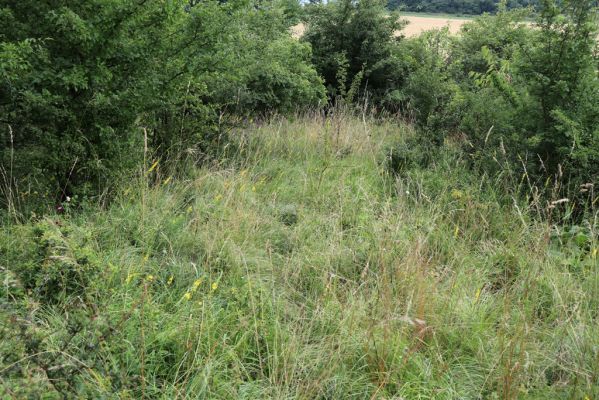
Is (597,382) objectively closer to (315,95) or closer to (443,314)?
(443,314)

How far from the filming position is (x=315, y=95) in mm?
7715

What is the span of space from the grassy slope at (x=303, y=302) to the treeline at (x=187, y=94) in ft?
1.96

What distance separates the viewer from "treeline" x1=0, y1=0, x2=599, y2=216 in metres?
3.64

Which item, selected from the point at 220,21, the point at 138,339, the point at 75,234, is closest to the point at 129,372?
the point at 138,339

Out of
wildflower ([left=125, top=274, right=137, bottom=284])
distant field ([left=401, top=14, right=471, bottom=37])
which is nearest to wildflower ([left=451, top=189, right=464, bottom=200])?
wildflower ([left=125, top=274, right=137, bottom=284])

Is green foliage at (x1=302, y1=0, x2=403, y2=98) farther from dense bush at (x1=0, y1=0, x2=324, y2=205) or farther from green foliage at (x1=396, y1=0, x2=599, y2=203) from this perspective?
dense bush at (x1=0, y1=0, x2=324, y2=205)

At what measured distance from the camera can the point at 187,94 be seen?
4875 mm

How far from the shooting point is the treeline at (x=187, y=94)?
3641 mm

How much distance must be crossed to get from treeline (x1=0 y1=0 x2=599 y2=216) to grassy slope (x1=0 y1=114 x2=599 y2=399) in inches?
23.5

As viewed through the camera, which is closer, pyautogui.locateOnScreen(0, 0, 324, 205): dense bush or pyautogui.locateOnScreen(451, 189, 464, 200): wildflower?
pyautogui.locateOnScreen(0, 0, 324, 205): dense bush

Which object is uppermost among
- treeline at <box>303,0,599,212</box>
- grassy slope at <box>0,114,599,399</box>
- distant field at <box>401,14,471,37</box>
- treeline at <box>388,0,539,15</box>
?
treeline at <box>388,0,539,15</box>

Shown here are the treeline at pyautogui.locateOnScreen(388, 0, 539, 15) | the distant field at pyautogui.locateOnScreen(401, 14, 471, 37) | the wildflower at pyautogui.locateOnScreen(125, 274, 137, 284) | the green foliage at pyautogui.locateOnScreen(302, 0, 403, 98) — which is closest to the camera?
Result: the wildflower at pyautogui.locateOnScreen(125, 274, 137, 284)

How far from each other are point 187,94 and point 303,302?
274 cm

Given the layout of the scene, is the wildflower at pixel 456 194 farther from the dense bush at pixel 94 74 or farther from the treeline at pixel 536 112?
the dense bush at pixel 94 74
